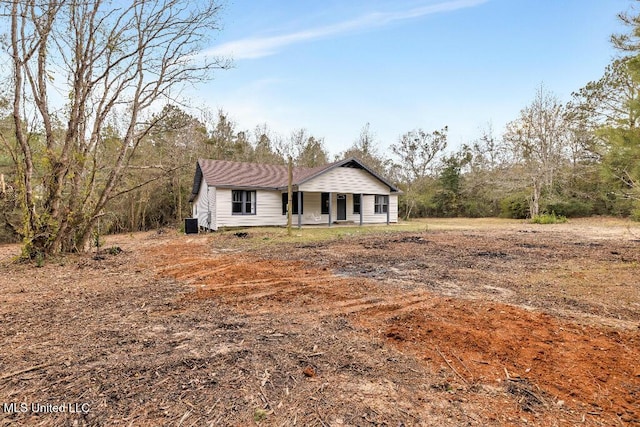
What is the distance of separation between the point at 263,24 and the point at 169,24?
2798 mm

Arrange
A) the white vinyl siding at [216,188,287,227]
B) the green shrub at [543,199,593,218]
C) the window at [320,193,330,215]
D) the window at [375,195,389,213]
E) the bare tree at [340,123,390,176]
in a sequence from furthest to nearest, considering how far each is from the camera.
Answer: the bare tree at [340,123,390,176] → the green shrub at [543,199,593,218] → the window at [375,195,389,213] → the window at [320,193,330,215] → the white vinyl siding at [216,188,287,227]

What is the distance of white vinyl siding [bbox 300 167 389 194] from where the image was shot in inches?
710

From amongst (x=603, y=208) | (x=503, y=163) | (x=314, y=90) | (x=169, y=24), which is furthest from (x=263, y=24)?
(x=603, y=208)

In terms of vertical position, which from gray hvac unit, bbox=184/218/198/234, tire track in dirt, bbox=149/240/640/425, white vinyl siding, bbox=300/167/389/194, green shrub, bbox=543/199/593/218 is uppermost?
white vinyl siding, bbox=300/167/389/194

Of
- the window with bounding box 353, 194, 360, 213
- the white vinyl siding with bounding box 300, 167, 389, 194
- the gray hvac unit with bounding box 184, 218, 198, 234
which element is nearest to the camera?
the gray hvac unit with bounding box 184, 218, 198, 234

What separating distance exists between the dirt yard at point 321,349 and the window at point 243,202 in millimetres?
10834

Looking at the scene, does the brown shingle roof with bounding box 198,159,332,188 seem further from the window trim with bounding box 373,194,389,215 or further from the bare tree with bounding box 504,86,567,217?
the bare tree with bounding box 504,86,567,217

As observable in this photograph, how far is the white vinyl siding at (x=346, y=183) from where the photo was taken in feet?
59.2

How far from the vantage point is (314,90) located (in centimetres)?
1838

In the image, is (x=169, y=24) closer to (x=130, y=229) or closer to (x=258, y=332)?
(x=258, y=332)

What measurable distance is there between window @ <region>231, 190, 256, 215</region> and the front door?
6194 mm

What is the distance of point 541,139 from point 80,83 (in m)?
27.7

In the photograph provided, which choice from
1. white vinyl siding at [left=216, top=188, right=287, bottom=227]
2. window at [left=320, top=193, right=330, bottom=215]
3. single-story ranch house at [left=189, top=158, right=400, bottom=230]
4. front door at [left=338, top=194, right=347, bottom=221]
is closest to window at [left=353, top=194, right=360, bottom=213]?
single-story ranch house at [left=189, top=158, right=400, bottom=230]

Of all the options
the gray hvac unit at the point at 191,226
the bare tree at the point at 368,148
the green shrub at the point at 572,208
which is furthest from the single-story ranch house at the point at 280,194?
the green shrub at the point at 572,208
